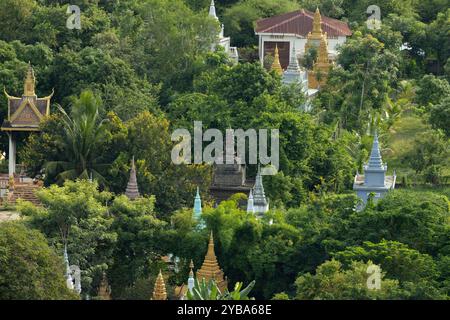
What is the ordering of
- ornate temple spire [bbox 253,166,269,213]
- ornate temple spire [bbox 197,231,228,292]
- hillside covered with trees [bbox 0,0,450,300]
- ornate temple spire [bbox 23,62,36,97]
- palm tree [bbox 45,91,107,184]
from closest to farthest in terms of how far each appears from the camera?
hillside covered with trees [bbox 0,0,450,300], ornate temple spire [bbox 197,231,228,292], ornate temple spire [bbox 253,166,269,213], palm tree [bbox 45,91,107,184], ornate temple spire [bbox 23,62,36,97]

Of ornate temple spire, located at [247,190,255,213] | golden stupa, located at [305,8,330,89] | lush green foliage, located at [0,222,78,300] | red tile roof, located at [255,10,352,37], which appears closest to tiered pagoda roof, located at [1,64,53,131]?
ornate temple spire, located at [247,190,255,213]

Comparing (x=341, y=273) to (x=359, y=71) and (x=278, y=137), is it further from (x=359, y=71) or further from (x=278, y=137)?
(x=359, y=71)

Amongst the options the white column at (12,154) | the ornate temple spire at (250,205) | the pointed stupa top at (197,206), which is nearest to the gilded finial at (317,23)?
the white column at (12,154)

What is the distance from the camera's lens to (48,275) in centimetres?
3834

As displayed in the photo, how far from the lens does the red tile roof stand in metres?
74.8

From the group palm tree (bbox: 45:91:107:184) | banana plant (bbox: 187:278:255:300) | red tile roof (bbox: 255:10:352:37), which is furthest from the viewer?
red tile roof (bbox: 255:10:352:37)

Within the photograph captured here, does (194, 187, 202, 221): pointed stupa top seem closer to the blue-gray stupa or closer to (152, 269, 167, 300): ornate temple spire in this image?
the blue-gray stupa

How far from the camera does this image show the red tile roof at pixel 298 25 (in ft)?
245

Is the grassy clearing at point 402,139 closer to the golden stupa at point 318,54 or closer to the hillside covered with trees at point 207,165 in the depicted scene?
the hillside covered with trees at point 207,165

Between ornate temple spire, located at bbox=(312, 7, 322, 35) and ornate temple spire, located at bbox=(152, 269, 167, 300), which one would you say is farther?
ornate temple spire, located at bbox=(312, 7, 322, 35)

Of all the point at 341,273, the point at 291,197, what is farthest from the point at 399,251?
the point at 291,197

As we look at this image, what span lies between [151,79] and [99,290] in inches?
881

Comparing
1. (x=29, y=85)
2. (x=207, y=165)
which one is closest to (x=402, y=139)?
(x=29, y=85)

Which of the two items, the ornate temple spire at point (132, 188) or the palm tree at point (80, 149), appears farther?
the palm tree at point (80, 149)
